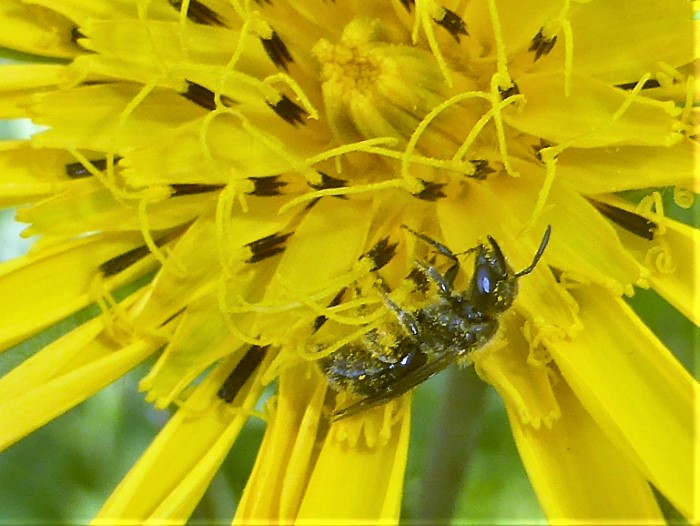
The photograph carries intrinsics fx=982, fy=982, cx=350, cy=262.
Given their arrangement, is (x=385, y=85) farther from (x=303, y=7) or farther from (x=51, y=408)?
(x=51, y=408)

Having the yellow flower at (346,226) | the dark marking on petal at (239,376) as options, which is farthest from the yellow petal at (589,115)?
the dark marking on petal at (239,376)

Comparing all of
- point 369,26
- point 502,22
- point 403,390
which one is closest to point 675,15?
point 502,22

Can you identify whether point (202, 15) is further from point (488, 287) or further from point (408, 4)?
point (488, 287)

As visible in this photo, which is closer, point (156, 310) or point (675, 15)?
point (675, 15)

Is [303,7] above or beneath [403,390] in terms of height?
above

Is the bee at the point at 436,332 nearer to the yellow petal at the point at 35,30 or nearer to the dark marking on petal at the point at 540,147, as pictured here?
the dark marking on petal at the point at 540,147

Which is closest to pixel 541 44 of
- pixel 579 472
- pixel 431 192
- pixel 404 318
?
pixel 431 192
